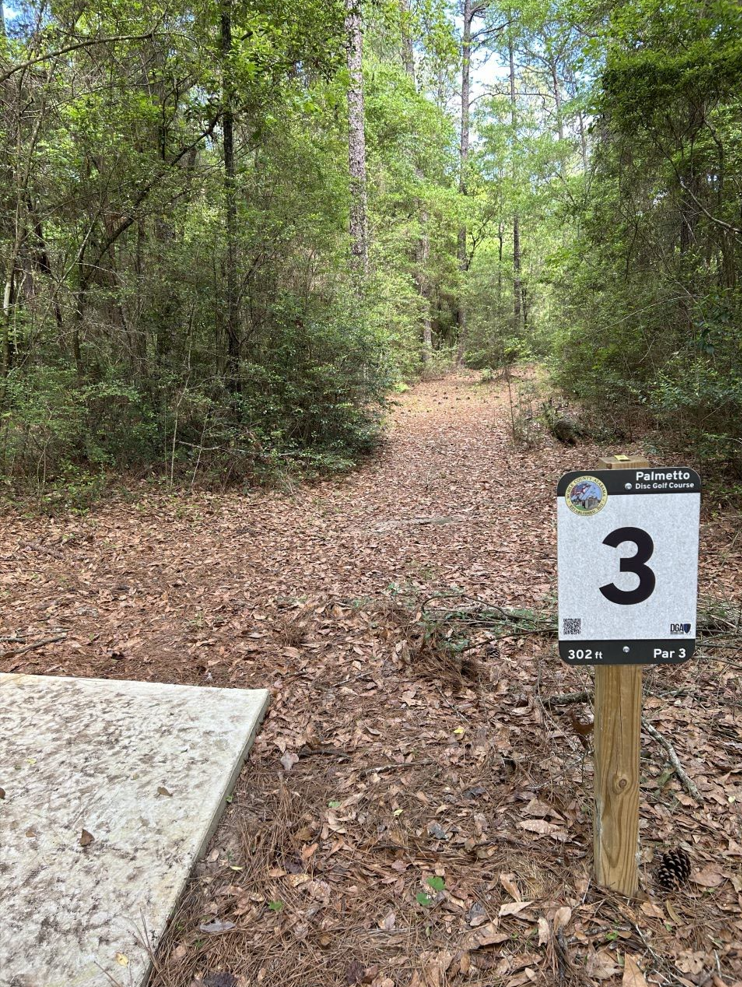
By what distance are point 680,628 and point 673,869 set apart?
1.12 m

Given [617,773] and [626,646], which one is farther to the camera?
[617,773]

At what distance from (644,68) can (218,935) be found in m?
8.25

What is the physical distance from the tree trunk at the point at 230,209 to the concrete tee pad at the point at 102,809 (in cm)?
651

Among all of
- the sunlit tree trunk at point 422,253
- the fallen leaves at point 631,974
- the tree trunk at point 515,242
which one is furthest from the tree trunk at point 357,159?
the fallen leaves at point 631,974

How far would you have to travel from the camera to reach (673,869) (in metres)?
2.19

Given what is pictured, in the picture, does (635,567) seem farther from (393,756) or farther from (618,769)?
(393,756)

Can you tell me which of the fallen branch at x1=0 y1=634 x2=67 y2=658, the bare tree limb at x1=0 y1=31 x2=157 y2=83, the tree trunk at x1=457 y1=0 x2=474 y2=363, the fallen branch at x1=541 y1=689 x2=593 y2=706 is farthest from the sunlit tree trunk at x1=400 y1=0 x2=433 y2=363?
the fallen branch at x1=541 y1=689 x2=593 y2=706

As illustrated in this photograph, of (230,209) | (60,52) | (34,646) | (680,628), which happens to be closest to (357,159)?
(230,209)

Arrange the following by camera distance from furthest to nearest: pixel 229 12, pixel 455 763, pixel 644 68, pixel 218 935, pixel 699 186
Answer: pixel 229 12 → pixel 699 186 → pixel 644 68 → pixel 455 763 → pixel 218 935

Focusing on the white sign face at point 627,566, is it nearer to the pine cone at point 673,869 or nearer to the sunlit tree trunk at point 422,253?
the pine cone at point 673,869

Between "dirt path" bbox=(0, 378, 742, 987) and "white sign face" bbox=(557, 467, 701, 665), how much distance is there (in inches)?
41.9

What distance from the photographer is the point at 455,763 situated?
9.42 feet

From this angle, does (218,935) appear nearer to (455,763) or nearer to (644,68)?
(455,763)

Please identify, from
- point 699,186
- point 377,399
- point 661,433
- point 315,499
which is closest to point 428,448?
point 377,399
